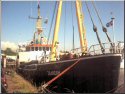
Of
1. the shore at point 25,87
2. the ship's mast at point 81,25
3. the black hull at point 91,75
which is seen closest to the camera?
the shore at point 25,87

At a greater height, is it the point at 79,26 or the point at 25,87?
the point at 79,26

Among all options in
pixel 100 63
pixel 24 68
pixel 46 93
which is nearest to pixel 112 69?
pixel 100 63

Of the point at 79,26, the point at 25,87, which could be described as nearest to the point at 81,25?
the point at 79,26

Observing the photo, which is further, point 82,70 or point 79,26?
point 79,26

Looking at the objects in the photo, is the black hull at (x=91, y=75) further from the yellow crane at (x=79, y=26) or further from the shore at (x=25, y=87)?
the yellow crane at (x=79, y=26)

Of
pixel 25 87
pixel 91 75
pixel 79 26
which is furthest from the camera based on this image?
pixel 79 26

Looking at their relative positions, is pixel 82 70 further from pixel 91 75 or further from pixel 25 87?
pixel 25 87

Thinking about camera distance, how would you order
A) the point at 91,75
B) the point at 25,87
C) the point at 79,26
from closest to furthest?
the point at 91,75 < the point at 25,87 < the point at 79,26

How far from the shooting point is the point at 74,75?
11.7 metres

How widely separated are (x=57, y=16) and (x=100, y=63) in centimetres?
351

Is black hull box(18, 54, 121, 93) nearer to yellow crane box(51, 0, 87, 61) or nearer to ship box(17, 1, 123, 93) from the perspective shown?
ship box(17, 1, 123, 93)

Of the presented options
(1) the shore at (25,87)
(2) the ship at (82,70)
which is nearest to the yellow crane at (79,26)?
(2) the ship at (82,70)

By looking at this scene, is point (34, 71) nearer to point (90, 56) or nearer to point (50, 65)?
point (50, 65)

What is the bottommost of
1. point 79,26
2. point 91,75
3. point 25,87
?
point 25,87
